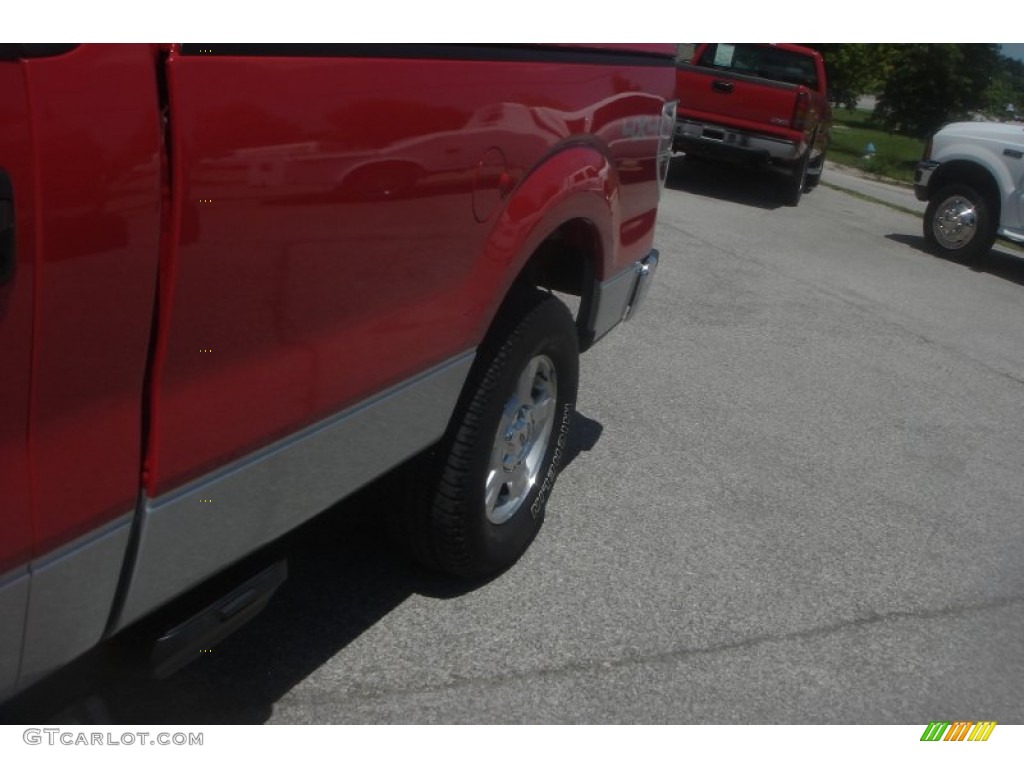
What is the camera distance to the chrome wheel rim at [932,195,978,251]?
11172 mm

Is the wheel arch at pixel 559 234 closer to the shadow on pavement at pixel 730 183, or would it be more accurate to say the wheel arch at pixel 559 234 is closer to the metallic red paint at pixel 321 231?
the metallic red paint at pixel 321 231

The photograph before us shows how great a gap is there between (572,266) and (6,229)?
8.63 ft

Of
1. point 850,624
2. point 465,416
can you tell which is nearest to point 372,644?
point 465,416

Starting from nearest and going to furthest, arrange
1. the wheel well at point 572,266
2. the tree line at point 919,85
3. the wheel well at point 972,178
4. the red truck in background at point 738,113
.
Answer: the wheel well at point 572,266 < the wheel well at point 972,178 < the red truck in background at point 738,113 < the tree line at point 919,85

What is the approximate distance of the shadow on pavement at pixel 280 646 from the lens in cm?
226

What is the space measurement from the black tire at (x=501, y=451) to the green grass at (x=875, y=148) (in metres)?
17.7

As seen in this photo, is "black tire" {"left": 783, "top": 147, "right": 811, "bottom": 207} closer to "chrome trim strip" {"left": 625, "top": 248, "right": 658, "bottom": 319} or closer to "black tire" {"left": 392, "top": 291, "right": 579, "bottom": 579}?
"chrome trim strip" {"left": 625, "top": 248, "right": 658, "bottom": 319}

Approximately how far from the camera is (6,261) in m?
1.66

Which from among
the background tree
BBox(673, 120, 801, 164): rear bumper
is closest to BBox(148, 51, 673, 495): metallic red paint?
BBox(673, 120, 801, 164): rear bumper

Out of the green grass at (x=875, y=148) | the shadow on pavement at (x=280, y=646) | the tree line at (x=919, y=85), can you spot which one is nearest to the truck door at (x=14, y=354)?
the shadow on pavement at (x=280, y=646)

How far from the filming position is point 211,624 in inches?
93.4
